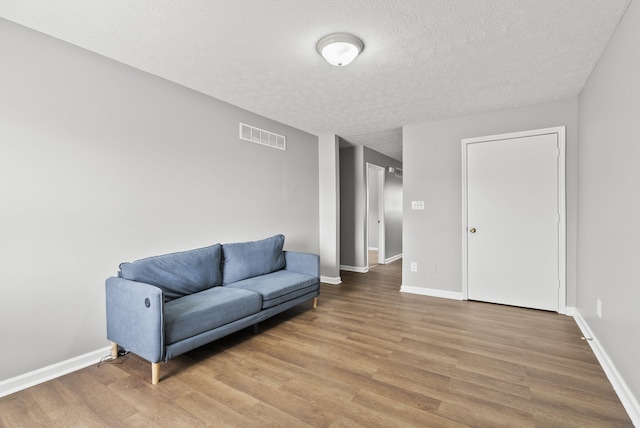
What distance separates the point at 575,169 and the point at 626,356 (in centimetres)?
219

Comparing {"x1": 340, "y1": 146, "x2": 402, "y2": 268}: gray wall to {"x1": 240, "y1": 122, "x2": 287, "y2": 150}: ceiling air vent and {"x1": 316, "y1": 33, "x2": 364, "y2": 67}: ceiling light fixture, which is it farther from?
{"x1": 316, "y1": 33, "x2": 364, "y2": 67}: ceiling light fixture

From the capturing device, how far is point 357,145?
5625 millimetres

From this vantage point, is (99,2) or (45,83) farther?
(45,83)

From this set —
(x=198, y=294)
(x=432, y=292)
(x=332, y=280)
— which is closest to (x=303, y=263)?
(x=198, y=294)

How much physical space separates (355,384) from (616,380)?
5.55 feet

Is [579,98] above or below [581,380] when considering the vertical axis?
above

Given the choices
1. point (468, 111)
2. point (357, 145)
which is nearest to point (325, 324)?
point (468, 111)

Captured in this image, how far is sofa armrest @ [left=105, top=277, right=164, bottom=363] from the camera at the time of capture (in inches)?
79.0

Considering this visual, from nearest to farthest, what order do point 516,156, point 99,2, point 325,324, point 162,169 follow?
point 99,2 → point 162,169 → point 325,324 → point 516,156

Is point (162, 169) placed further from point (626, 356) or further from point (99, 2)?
point (626, 356)

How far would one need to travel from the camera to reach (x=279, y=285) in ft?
10.2

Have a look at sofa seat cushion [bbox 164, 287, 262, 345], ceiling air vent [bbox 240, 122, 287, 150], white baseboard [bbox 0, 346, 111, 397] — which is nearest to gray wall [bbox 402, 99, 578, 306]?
ceiling air vent [bbox 240, 122, 287, 150]

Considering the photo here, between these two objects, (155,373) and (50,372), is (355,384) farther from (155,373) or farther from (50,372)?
(50,372)

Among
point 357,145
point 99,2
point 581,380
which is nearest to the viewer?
point 99,2
